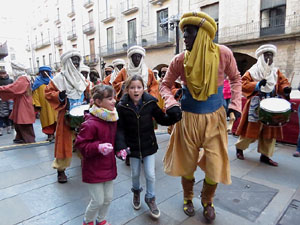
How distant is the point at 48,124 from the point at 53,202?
246cm

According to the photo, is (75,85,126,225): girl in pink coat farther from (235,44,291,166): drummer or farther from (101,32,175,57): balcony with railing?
(101,32,175,57): balcony with railing

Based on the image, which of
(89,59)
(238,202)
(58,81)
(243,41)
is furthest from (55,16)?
(238,202)

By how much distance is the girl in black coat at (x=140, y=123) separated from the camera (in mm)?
2320

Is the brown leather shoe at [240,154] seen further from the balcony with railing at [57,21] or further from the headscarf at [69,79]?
the balcony with railing at [57,21]

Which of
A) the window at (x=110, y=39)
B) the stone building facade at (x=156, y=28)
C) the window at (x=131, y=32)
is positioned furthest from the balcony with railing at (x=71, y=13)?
the window at (x=131, y=32)

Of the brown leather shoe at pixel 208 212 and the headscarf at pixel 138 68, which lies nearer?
the brown leather shoe at pixel 208 212

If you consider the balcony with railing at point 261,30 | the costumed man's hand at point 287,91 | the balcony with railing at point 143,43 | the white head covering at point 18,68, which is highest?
the balcony with railing at point 143,43

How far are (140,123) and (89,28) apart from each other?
77.1 feet

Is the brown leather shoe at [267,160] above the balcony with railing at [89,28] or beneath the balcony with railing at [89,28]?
beneath

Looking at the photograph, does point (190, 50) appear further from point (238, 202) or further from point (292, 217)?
point (292, 217)

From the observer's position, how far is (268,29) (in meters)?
11.2

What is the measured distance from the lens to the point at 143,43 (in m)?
17.9

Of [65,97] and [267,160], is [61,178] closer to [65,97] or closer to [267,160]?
[65,97]

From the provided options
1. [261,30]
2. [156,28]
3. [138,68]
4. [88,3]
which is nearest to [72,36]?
[88,3]
